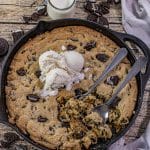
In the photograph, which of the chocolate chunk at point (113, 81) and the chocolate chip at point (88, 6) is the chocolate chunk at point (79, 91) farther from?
the chocolate chip at point (88, 6)

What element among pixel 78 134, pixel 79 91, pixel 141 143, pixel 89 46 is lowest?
pixel 141 143

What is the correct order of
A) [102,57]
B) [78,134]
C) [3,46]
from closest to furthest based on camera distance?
1. [78,134]
2. [102,57]
3. [3,46]

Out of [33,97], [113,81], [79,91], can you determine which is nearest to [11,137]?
[33,97]

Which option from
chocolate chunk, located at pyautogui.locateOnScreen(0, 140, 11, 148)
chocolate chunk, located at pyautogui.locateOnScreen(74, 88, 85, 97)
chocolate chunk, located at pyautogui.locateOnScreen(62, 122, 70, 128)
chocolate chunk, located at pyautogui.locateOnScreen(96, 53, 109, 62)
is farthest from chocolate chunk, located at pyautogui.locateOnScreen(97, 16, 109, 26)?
chocolate chunk, located at pyautogui.locateOnScreen(0, 140, 11, 148)

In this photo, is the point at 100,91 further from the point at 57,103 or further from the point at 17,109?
the point at 17,109

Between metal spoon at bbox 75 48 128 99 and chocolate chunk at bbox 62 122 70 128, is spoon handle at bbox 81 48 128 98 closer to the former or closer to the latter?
metal spoon at bbox 75 48 128 99

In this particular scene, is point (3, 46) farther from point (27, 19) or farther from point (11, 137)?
point (11, 137)

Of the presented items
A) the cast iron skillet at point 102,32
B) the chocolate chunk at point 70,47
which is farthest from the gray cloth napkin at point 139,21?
the chocolate chunk at point 70,47
